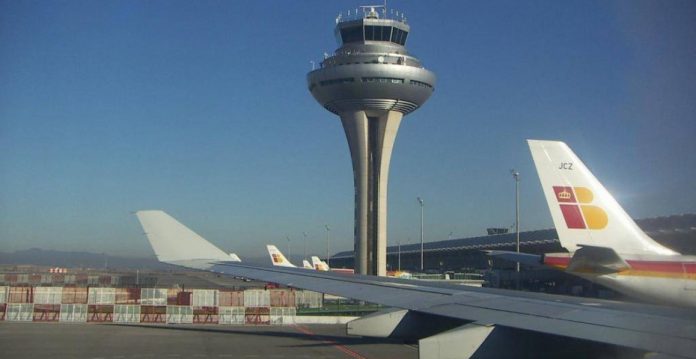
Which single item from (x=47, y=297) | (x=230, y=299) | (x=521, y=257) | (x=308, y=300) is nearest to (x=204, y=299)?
(x=230, y=299)

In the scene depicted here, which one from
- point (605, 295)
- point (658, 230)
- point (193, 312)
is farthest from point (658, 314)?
point (605, 295)

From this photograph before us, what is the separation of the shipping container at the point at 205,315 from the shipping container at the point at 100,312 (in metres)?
4.80

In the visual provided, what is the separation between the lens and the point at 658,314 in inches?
348

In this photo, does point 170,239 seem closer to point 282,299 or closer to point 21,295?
point 282,299

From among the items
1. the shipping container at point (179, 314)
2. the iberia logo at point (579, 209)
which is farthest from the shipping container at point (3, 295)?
the iberia logo at point (579, 209)

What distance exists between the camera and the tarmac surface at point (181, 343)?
21.7 m

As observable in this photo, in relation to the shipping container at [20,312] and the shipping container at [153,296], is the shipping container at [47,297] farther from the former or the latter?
the shipping container at [153,296]

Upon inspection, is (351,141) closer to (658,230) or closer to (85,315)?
(85,315)

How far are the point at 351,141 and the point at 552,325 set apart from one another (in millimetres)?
82055

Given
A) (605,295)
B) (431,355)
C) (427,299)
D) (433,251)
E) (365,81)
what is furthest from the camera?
(433,251)

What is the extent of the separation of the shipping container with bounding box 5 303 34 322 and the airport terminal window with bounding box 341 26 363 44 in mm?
65372

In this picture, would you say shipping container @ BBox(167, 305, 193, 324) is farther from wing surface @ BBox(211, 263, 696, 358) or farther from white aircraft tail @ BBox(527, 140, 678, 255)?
wing surface @ BBox(211, 263, 696, 358)

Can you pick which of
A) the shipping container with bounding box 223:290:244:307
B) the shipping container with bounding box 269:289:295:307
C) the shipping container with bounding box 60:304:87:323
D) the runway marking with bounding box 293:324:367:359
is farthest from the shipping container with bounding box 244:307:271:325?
the shipping container with bounding box 60:304:87:323

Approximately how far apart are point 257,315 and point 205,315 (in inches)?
121
